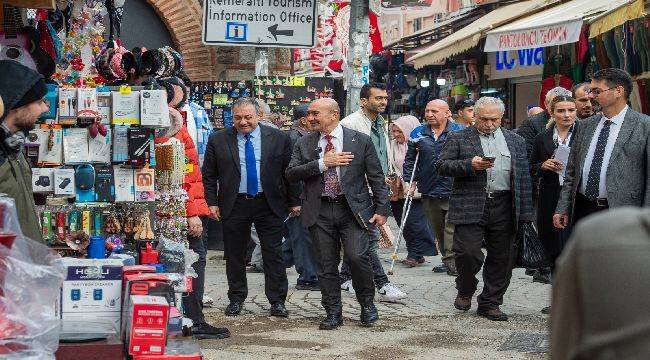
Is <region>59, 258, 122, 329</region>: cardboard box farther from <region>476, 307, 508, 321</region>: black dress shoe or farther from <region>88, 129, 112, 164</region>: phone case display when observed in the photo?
<region>476, 307, 508, 321</region>: black dress shoe

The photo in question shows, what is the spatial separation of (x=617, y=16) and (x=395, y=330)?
444 cm

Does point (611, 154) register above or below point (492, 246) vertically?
above

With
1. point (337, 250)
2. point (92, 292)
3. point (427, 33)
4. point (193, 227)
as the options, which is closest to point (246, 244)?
point (337, 250)

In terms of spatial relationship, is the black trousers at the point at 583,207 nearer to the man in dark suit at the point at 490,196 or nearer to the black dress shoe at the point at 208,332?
the man in dark suit at the point at 490,196

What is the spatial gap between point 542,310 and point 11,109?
6.02 meters

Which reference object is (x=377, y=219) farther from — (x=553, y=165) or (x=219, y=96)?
(x=219, y=96)

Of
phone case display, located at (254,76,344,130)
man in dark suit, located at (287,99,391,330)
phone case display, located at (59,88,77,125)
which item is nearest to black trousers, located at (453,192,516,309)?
man in dark suit, located at (287,99,391,330)

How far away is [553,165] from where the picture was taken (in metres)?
10.7

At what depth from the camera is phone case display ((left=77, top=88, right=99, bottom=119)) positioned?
24.3 feet

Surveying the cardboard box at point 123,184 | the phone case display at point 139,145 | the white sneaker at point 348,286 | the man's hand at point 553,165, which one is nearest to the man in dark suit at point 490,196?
the man's hand at point 553,165

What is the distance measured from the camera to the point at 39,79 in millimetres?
5918

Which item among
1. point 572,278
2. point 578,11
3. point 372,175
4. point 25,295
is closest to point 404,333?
point 372,175

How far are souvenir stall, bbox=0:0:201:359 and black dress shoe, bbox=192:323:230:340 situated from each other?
2.96 feet

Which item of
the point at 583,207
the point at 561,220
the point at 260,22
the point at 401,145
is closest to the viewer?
the point at 583,207
